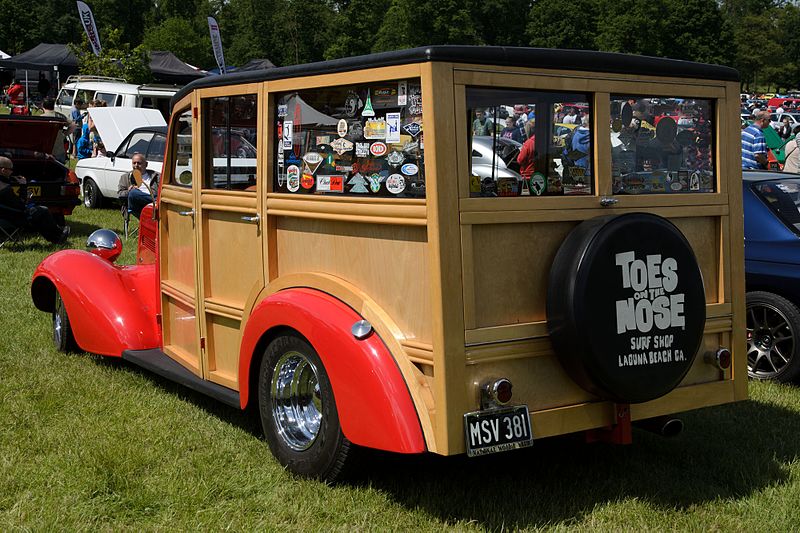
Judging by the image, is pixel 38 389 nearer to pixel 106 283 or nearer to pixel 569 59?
pixel 106 283

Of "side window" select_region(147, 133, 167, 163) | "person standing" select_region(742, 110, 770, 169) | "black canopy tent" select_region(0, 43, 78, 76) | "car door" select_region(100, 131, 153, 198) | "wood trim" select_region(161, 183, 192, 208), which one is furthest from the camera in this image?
"black canopy tent" select_region(0, 43, 78, 76)

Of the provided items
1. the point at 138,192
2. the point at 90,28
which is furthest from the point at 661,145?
the point at 90,28

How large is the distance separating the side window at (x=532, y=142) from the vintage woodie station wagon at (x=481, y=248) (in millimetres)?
10

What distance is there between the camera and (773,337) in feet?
20.8

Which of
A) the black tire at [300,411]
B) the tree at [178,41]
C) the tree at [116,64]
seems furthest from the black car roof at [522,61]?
the tree at [178,41]

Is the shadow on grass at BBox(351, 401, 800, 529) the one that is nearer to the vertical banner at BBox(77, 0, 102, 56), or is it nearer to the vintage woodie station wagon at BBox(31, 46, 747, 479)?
the vintage woodie station wagon at BBox(31, 46, 747, 479)

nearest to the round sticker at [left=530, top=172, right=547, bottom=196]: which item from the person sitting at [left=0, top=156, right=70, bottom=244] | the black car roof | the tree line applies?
the black car roof

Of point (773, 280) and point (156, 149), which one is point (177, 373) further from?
point (156, 149)

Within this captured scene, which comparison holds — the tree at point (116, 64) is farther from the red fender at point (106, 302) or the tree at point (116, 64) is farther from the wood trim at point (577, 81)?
the wood trim at point (577, 81)

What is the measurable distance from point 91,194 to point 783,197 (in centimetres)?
1279

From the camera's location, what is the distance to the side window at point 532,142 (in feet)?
12.4

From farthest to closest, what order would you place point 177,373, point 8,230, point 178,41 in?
point 178,41
point 8,230
point 177,373

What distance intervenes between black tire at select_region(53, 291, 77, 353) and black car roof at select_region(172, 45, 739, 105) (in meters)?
2.97

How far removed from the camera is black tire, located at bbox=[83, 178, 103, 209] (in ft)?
52.5
